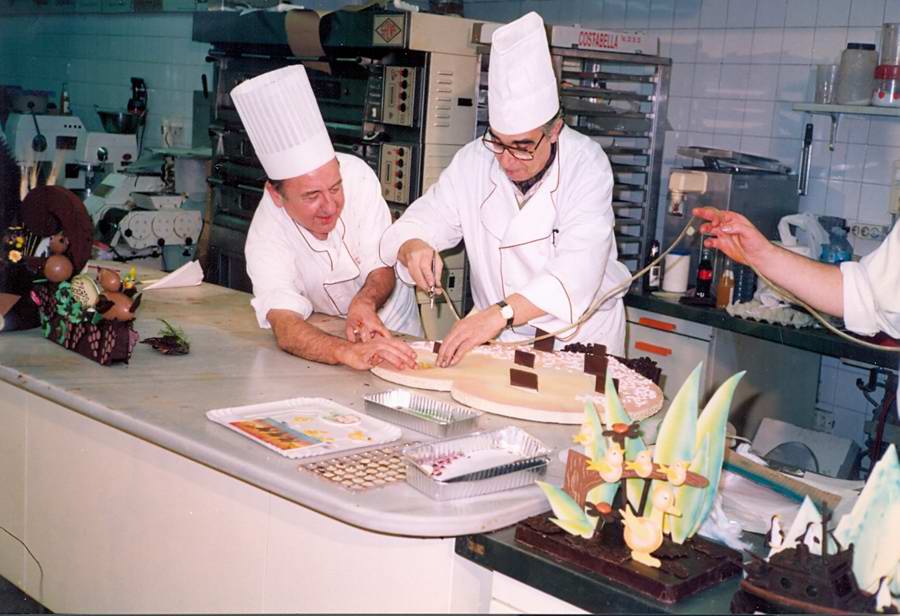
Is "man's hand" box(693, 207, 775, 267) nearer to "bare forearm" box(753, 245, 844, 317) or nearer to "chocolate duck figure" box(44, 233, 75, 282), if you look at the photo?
"bare forearm" box(753, 245, 844, 317)

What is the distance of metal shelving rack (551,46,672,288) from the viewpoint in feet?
14.6

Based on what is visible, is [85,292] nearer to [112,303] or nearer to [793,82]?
[112,303]

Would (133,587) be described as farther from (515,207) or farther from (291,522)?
(515,207)

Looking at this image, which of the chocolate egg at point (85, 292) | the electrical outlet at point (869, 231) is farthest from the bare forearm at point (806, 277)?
the electrical outlet at point (869, 231)

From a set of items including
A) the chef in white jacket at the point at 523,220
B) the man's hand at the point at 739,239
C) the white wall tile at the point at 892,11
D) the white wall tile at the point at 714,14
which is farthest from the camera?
the white wall tile at the point at 714,14

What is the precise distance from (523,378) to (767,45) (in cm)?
288

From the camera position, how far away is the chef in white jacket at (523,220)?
276 centimetres

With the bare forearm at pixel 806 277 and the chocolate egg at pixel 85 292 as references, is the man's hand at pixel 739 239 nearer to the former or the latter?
the bare forearm at pixel 806 277

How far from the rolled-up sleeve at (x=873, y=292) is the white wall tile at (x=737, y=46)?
2671mm

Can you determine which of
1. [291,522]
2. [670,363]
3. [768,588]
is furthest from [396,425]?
[670,363]

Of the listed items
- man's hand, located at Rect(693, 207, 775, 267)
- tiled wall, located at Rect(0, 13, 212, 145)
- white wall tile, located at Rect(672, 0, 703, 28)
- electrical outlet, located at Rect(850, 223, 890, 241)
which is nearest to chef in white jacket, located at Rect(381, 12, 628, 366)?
man's hand, located at Rect(693, 207, 775, 267)

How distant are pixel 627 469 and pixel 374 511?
1.44 ft

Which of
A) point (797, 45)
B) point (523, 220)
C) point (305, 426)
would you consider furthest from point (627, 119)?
point (305, 426)

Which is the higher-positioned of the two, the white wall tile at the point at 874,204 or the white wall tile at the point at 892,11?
the white wall tile at the point at 892,11
